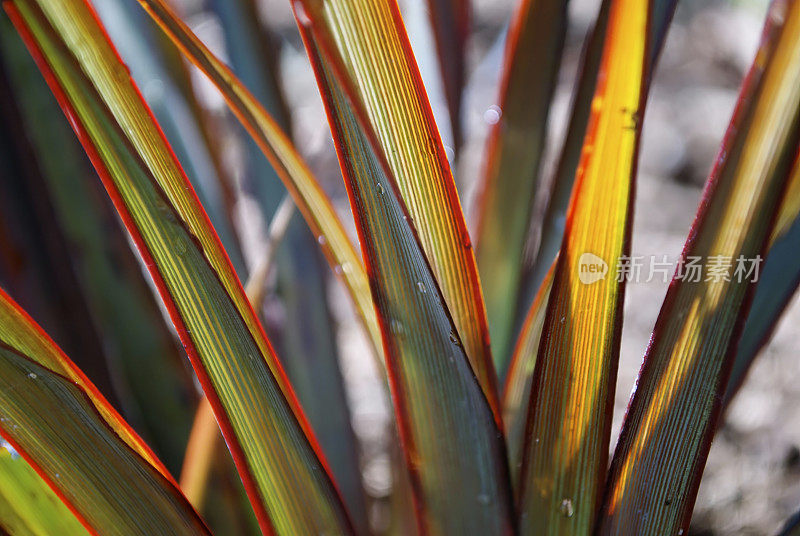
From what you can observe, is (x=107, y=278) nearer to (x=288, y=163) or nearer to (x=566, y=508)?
(x=288, y=163)

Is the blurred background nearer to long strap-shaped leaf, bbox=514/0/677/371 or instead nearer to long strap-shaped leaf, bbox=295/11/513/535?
long strap-shaped leaf, bbox=514/0/677/371

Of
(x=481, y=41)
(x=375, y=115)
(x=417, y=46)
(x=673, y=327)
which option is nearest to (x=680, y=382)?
(x=673, y=327)

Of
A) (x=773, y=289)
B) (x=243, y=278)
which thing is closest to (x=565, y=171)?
(x=773, y=289)

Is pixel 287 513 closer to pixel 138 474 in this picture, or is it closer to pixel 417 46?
pixel 138 474

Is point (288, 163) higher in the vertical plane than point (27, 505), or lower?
higher

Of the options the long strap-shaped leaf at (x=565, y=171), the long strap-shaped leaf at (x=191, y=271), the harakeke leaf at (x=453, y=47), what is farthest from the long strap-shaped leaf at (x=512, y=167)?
the long strap-shaped leaf at (x=191, y=271)
